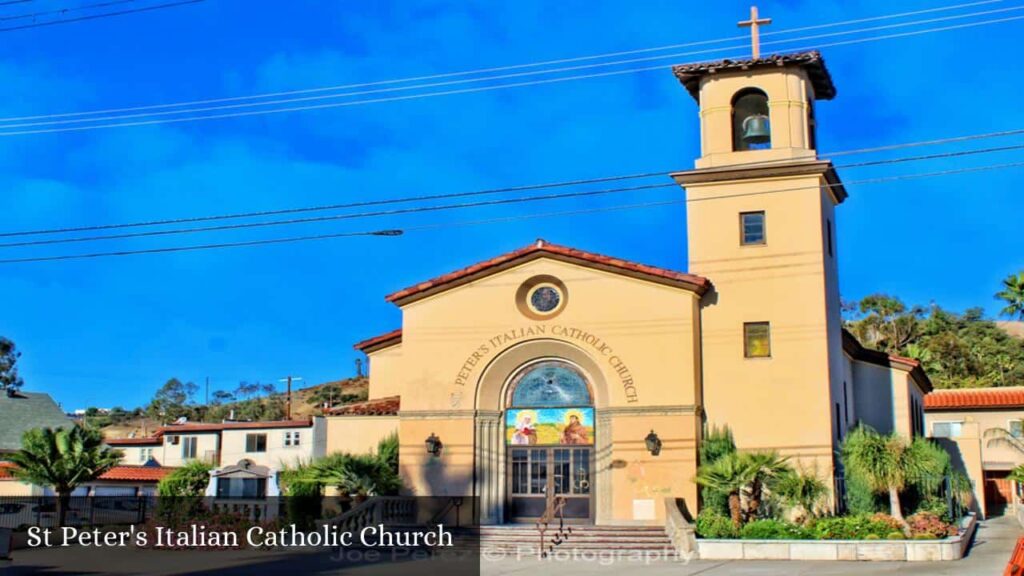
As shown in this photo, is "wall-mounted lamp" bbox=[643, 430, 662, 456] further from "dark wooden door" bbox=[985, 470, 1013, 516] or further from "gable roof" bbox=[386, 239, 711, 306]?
"dark wooden door" bbox=[985, 470, 1013, 516]

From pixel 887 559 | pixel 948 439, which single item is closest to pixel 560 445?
pixel 887 559

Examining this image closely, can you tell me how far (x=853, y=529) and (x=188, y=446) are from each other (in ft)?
130

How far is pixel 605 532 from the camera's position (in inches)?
1045

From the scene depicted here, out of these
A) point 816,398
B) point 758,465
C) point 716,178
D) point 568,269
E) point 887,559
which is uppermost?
point 716,178

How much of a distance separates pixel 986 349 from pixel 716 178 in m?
52.4

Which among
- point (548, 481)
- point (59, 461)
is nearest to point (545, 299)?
point (548, 481)

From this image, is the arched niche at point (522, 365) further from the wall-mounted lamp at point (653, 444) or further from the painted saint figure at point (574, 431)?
the wall-mounted lamp at point (653, 444)

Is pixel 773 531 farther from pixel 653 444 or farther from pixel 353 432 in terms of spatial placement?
pixel 353 432

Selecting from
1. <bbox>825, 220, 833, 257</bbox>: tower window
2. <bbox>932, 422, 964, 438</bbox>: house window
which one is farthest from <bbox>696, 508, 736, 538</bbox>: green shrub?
<bbox>932, 422, 964, 438</bbox>: house window

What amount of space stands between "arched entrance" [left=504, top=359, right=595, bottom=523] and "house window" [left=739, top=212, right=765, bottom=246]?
19.1ft

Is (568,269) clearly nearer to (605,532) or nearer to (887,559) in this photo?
(605,532)

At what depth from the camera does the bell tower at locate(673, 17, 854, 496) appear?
92.3ft

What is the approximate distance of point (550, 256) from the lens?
29.9 metres

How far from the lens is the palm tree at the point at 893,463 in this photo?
81.0ft
